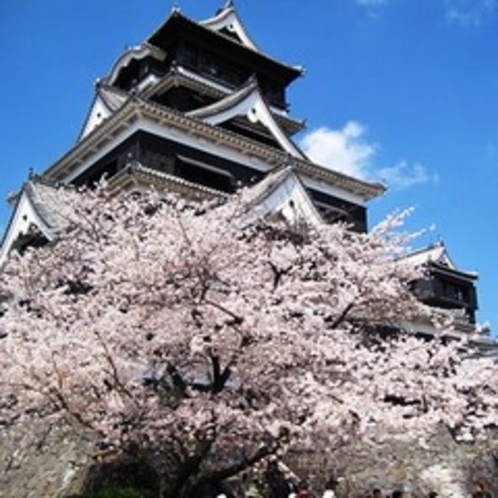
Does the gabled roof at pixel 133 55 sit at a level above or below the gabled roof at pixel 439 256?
above

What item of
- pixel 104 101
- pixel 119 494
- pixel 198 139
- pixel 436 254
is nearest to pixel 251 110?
pixel 198 139

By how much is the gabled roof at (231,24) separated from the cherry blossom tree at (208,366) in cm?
1836

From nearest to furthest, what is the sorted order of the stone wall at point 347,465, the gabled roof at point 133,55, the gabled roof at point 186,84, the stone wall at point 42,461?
the stone wall at point 42,461 < the stone wall at point 347,465 < the gabled roof at point 186,84 < the gabled roof at point 133,55

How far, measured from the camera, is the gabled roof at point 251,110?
20891 millimetres

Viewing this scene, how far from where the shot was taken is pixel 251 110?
22.1 meters

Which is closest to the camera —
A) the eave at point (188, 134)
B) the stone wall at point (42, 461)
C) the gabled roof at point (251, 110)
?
the stone wall at point (42, 461)

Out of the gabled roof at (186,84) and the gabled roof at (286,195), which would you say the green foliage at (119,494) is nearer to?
the gabled roof at (286,195)

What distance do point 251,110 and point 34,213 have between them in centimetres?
828

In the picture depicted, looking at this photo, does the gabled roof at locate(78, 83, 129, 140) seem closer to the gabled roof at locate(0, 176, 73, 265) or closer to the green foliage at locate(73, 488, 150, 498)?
the gabled roof at locate(0, 176, 73, 265)

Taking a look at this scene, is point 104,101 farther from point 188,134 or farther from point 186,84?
point 188,134

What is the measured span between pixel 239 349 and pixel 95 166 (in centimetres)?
1319

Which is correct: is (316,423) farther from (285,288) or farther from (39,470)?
(39,470)

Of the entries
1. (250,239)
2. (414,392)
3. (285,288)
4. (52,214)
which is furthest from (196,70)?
(414,392)

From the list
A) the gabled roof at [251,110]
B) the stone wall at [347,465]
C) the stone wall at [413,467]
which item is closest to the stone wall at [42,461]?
the stone wall at [347,465]
